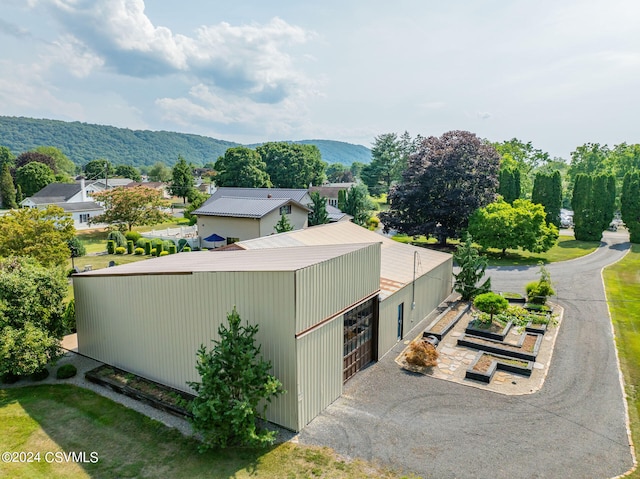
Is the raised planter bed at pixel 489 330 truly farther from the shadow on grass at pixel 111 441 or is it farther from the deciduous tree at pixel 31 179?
the deciduous tree at pixel 31 179

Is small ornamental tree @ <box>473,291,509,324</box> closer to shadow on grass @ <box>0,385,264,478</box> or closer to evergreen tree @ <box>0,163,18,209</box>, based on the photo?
shadow on grass @ <box>0,385,264,478</box>

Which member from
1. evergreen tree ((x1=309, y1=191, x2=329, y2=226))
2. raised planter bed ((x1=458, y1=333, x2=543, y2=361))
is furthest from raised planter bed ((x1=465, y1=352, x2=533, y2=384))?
evergreen tree ((x1=309, y1=191, x2=329, y2=226))

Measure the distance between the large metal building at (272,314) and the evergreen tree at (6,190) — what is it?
64.4 m

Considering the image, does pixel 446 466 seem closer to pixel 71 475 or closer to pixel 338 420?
pixel 338 420

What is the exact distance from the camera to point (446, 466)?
29.7 feet

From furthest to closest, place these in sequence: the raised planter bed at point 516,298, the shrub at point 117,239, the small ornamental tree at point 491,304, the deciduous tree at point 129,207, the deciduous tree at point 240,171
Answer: the deciduous tree at point 240,171 < the deciduous tree at point 129,207 < the shrub at point 117,239 < the raised planter bed at point 516,298 < the small ornamental tree at point 491,304

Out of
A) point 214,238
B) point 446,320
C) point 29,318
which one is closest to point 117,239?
point 214,238

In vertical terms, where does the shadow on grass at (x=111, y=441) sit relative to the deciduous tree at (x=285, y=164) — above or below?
below

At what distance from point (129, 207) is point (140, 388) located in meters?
34.4

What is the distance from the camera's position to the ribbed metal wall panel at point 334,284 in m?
10.1

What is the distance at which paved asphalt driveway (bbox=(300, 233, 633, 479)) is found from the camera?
Result: 920 cm

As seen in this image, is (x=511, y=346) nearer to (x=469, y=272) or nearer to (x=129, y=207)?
(x=469, y=272)

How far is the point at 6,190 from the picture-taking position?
64125mm

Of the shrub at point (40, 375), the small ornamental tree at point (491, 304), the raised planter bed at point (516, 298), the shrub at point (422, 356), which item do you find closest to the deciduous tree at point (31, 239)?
the shrub at point (40, 375)
